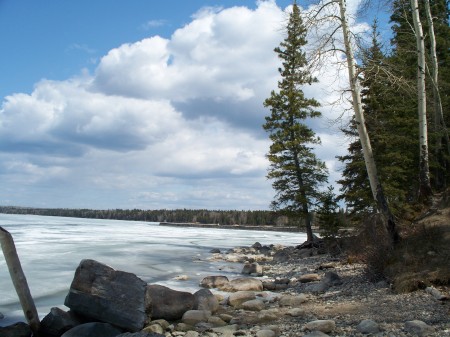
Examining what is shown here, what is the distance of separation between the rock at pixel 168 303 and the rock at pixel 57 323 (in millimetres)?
1569

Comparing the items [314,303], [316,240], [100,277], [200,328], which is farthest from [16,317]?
[316,240]

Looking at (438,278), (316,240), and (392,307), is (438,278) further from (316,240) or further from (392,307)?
(316,240)

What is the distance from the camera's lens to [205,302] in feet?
33.1

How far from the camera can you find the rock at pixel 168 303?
945 centimetres

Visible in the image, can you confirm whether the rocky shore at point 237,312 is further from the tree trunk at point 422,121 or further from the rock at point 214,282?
the tree trunk at point 422,121

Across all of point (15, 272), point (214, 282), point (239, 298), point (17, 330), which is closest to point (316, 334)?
point (239, 298)

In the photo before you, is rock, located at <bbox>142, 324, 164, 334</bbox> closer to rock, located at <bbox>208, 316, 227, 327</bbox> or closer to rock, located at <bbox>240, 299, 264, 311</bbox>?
rock, located at <bbox>208, 316, 227, 327</bbox>

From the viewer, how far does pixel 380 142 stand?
65.9ft

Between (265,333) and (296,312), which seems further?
(296,312)

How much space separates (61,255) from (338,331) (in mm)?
18048

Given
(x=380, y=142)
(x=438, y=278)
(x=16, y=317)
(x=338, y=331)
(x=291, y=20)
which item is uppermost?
(x=291, y=20)

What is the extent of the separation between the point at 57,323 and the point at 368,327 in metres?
5.86

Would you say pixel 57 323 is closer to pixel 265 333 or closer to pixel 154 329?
pixel 154 329

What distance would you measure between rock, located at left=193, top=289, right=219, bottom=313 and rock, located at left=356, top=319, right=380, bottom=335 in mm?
4035
